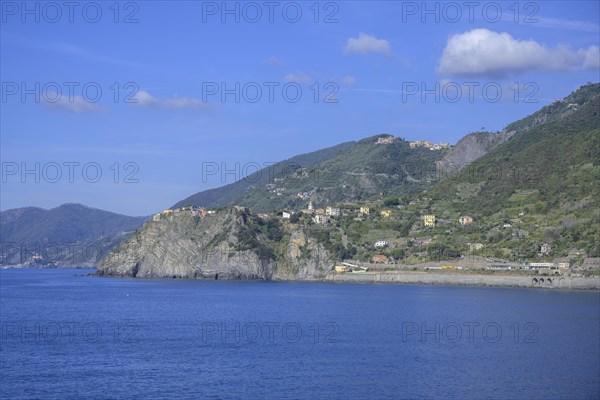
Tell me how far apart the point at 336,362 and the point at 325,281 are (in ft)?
283

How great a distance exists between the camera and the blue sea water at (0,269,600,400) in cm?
3409

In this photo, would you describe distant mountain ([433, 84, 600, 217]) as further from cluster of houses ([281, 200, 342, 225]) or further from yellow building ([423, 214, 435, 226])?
cluster of houses ([281, 200, 342, 225])

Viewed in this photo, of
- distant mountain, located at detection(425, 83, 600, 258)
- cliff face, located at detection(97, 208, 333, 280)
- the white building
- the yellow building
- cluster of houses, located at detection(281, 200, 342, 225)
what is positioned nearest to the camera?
distant mountain, located at detection(425, 83, 600, 258)

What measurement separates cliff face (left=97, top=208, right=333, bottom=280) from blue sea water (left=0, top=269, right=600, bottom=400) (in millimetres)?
56627

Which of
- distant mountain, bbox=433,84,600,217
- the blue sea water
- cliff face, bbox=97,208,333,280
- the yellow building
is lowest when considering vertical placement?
the blue sea water

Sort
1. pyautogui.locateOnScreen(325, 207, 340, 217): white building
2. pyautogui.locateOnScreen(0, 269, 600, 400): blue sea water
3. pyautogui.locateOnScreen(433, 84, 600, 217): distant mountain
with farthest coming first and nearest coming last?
pyautogui.locateOnScreen(325, 207, 340, 217): white building
pyautogui.locateOnScreen(433, 84, 600, 217): distant mountain
pyautogui.locateOnScreen(0, 269, 600, 400): blue sea water

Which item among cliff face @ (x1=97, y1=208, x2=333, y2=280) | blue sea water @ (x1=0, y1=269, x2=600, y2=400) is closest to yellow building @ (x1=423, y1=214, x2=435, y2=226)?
cliff face @ (x1=97, y1=208, x2=333, y2=280)

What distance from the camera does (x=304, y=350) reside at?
44312 mm

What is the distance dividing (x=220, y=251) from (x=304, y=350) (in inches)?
3647

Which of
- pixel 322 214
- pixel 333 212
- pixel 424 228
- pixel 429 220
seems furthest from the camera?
pixel 333 212

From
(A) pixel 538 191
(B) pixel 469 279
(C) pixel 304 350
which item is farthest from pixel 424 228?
(C) pixel 304 350

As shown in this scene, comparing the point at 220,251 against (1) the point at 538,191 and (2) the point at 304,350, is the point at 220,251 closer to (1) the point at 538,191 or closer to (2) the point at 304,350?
(1) the point at 538,191

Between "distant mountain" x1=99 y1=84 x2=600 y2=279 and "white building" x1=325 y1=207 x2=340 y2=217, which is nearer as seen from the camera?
"distant mountain" x1=99 y1=84 x2=600 y2=279

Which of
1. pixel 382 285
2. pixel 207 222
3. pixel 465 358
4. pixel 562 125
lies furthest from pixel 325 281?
pixel 465 358
